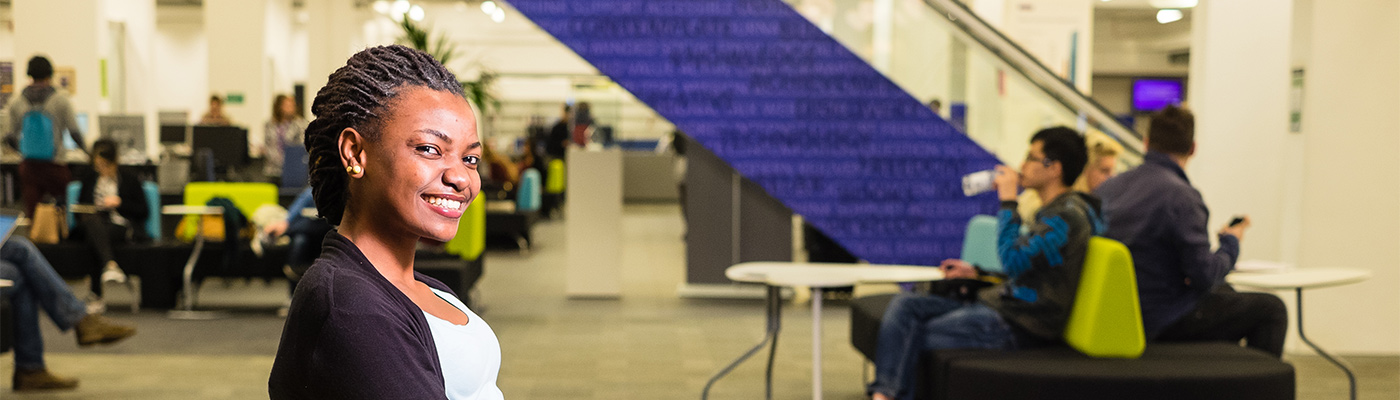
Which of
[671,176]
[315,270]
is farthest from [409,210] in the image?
[671,176]

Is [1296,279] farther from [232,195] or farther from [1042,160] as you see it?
[232,195]

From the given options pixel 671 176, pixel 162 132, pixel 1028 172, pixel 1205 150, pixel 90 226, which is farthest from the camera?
pixel 671 176

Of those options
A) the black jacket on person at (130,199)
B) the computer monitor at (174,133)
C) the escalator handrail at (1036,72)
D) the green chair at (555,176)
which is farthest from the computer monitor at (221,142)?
the escalator handrail at (1036,72)

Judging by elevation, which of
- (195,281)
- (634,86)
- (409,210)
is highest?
(634,86)

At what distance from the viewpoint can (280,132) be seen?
9.03 metres

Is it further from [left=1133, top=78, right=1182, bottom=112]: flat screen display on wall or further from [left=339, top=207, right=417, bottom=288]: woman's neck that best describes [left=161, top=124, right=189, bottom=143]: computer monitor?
Answer: [left=1133, top=78, right=1182, bottom=112]: flat screen display on wall

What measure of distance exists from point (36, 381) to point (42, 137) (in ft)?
9.47

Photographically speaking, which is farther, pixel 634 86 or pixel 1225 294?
pixel 634 86

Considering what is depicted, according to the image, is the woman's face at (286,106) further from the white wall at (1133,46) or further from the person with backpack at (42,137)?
the white wall at (1133,46)

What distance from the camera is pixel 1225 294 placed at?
404 cm

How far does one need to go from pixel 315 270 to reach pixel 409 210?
0.09 m

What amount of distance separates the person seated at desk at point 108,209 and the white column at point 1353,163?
639 centimetres

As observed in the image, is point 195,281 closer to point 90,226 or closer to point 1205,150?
point 90,226

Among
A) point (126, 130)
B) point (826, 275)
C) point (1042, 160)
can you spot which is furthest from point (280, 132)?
point (1042, 160)
